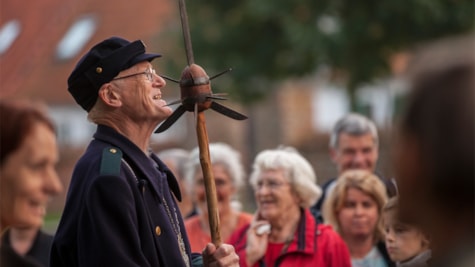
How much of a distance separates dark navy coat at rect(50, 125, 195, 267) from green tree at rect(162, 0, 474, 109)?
1986 centimetres

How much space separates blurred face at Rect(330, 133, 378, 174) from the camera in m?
8.63

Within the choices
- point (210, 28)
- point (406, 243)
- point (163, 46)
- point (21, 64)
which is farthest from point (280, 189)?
point (163, 46)

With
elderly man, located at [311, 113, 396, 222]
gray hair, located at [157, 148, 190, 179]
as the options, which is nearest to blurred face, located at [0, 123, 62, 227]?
elderly man, located at [311, 113, 396, 222]

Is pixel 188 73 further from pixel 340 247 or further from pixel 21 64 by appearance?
pixel 21 64

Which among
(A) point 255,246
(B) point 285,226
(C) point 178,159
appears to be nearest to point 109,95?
(A) point 255,246

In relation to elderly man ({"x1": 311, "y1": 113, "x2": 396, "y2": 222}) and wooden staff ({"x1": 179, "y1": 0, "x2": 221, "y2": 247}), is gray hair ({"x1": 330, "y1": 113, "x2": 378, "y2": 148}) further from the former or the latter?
wooden staff ({"x1": 179, "y1": 0, "x2": 221, "y2": 247})

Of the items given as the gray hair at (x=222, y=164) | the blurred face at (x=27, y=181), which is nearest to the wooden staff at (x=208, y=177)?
the blurred face at (x=27, y=181)

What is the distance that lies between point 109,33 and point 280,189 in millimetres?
33781

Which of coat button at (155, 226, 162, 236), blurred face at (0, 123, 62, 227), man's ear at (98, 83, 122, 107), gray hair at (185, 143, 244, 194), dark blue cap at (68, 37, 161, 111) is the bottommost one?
gray hair at (185, 143, 244, 194)

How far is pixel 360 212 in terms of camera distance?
7672 millimetres

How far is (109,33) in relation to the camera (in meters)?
40.7

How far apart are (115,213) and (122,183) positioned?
0.37ft

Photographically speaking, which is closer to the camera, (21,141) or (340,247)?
(21,141)

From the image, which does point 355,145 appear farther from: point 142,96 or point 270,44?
point 270,44
